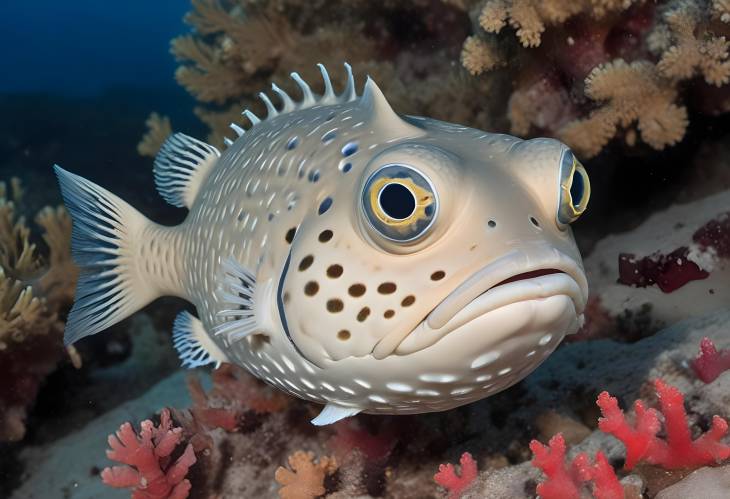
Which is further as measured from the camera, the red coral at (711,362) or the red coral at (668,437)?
the red coral at (711,362)

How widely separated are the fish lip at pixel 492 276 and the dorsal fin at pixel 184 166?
288 cm

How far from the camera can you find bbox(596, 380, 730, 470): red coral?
2.43 m

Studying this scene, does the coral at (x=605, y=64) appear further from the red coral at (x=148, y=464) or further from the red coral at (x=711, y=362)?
the red coral at (x=148, y=464)

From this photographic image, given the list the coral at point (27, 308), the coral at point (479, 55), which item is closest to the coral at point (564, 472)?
the coral at point (479, 55)

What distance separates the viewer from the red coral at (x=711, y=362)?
309 centimetres

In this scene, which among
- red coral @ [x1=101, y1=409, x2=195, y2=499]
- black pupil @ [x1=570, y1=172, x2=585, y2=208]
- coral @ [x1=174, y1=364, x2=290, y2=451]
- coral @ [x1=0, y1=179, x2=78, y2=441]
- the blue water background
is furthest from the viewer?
the blue water background

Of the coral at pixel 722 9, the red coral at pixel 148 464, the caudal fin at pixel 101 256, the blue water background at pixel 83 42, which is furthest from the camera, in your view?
the blue water background at pixel 83 42

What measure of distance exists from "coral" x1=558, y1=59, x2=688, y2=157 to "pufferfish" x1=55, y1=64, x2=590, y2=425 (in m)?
2.11

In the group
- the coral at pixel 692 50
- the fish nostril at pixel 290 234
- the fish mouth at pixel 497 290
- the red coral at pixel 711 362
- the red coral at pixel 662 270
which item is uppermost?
the fish nostril at pixel 290 234

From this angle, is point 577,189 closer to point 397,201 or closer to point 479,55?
point 397,201

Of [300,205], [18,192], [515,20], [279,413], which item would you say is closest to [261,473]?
[279,413]

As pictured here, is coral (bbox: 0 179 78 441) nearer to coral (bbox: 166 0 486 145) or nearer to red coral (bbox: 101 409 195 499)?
red coral (bbox: 101 409 195 499)

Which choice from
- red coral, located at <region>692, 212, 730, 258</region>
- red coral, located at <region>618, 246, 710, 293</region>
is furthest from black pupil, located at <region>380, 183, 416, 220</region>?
red coral, located at <region>692, 212, 730, 258</region>

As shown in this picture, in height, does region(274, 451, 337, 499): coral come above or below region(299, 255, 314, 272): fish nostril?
below
